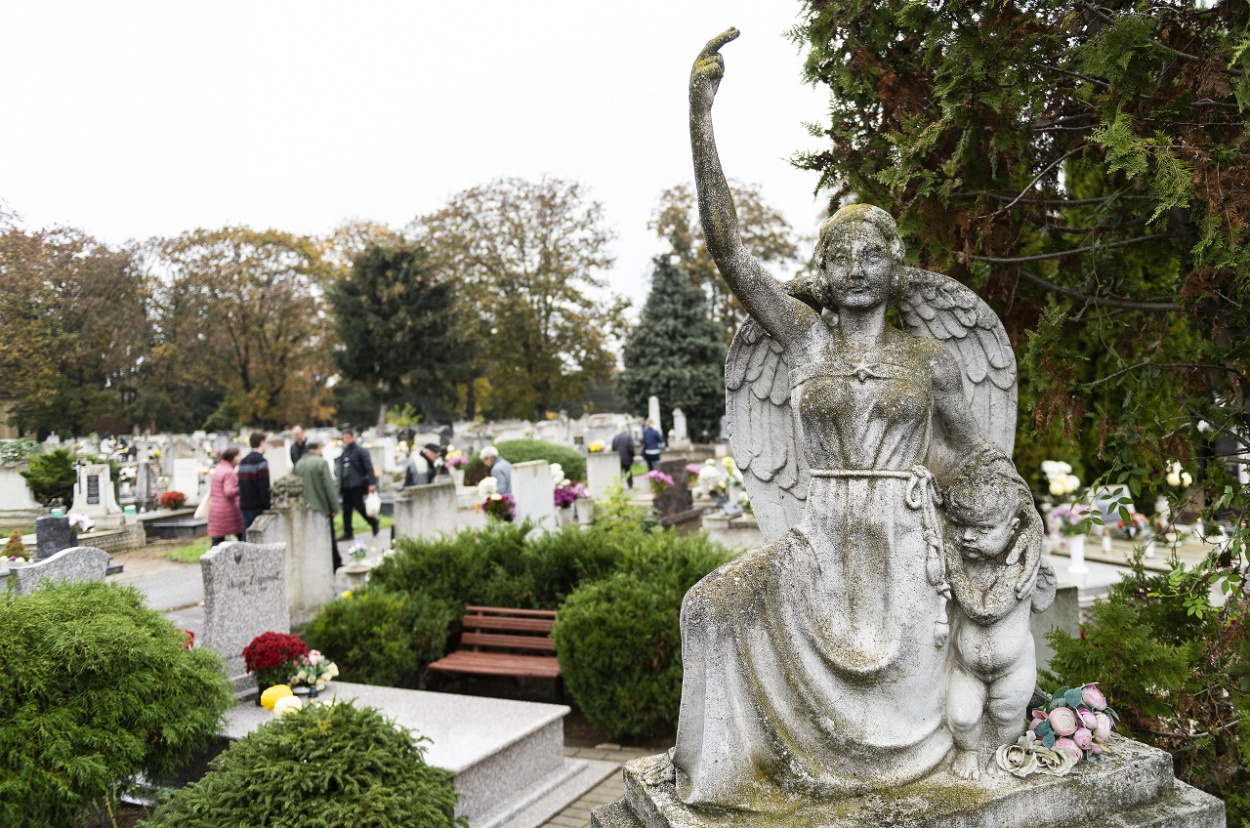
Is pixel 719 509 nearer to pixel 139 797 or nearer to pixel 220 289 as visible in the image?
pixel 139 797

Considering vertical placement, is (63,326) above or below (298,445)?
above

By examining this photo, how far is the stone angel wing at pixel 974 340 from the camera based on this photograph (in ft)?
10.4

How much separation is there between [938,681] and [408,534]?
7527 millimetres

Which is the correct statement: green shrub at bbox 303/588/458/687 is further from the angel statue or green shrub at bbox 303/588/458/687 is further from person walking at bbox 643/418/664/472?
person walking at bbox 643/418/664/472

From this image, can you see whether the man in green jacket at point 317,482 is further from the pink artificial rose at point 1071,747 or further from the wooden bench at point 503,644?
the pink artificial rose at point 1071,747

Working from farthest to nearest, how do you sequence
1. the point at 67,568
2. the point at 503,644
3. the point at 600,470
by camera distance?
the point at 600,470 → the point at 503,644 → the point at 67,568

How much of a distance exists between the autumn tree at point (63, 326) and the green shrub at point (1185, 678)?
1185 centimetres

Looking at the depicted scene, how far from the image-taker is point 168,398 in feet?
62.4

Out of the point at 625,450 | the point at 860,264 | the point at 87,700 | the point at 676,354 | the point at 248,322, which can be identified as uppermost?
the point at 248,322

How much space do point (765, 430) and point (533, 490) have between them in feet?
26.0

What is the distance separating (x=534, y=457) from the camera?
2162 cm

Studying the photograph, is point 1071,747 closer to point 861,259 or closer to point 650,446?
point 861,259

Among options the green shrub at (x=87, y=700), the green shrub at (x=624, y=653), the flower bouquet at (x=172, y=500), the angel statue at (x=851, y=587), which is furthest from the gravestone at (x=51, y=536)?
the angel statue at (x=851, y=587)

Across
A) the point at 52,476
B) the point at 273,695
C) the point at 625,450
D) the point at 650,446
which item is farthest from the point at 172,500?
the point at 273,695
